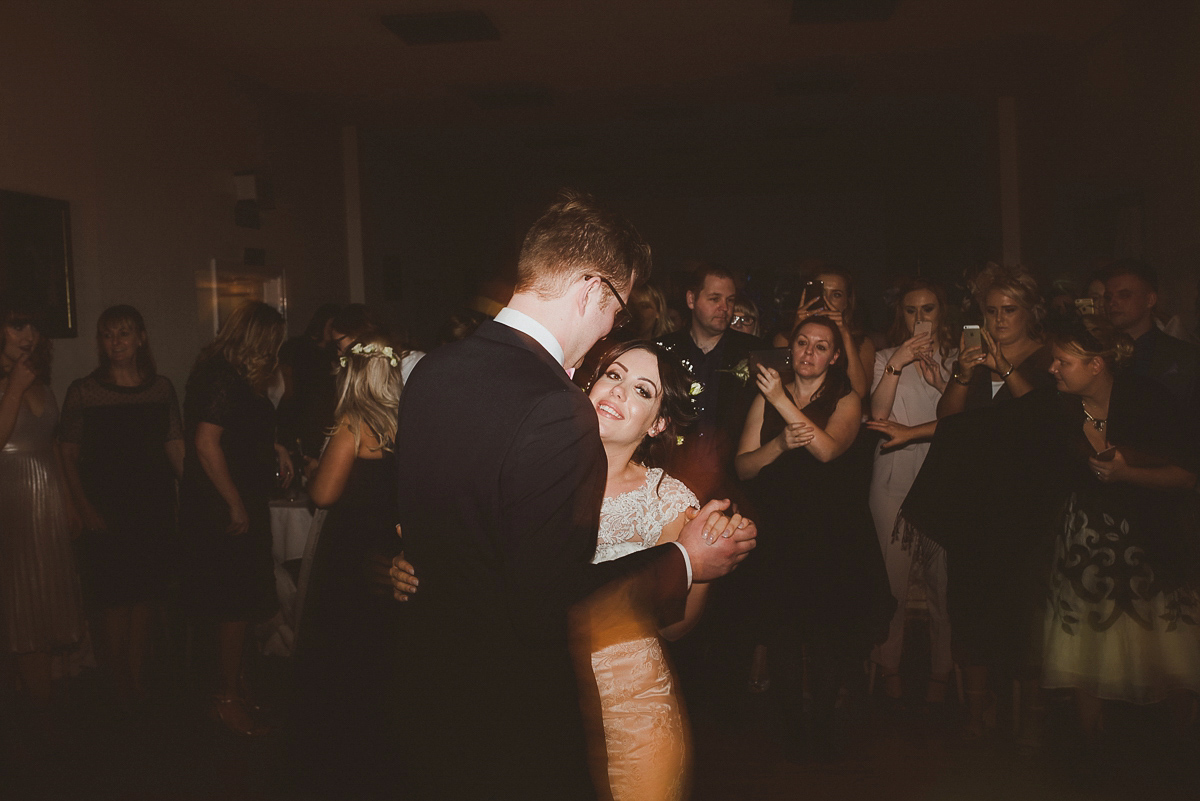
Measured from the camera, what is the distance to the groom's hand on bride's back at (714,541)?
4.63 feet

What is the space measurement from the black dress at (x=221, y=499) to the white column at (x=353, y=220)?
4.63m

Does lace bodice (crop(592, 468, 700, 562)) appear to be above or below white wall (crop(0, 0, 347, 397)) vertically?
below

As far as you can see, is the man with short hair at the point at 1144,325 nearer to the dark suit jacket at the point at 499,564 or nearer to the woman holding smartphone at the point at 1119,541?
the woman holding smartphone at the point at 1119,541

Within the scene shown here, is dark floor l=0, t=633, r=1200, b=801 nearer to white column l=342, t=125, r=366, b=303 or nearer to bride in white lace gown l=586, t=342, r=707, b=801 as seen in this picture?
bride in white lace gown l=586, t=342, r=707, b=801

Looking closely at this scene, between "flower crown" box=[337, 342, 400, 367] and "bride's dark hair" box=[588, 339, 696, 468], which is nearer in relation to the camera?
"bride's dark hair" box=[588, 339, 696, 468]

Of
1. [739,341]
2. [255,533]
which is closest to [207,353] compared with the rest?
[255,533]

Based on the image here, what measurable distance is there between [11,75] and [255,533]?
2.43 metres

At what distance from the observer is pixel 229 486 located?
10.7ft

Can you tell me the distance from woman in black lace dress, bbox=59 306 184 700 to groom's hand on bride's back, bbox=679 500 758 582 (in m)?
2.94

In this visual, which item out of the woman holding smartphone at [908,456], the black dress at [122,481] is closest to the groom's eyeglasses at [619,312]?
the woman holding smartphone at [908,456]

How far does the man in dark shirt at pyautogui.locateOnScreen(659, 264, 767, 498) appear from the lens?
3.44m

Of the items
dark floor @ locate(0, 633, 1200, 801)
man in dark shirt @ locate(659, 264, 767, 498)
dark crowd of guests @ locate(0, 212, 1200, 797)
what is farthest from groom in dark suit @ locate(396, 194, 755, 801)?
man in dark shirt @ locate(659, 264, 767, 498)

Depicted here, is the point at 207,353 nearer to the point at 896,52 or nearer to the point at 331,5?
the point at 331,5

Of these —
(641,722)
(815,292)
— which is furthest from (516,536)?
(815,292)
